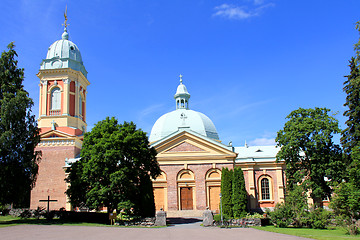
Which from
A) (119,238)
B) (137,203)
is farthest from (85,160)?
(119,238)

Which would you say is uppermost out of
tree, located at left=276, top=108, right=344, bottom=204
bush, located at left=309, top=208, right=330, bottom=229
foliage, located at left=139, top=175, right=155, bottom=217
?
tree, located at left=276, top=108, right=344, bottom=204

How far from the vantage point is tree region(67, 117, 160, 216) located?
2672 centimetres

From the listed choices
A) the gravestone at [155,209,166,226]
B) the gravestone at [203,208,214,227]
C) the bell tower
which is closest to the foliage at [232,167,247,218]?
the gravestone at [203,208,214,227]

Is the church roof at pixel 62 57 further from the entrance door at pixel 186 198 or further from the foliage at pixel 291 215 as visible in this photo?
the foliage at pixel 291 215

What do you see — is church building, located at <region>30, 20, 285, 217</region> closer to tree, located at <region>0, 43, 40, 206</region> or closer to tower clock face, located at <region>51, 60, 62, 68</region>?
tower clock face, located at <region>51, 60, 62, 68</region>

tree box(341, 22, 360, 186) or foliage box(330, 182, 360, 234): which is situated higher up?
tree box(341, 22, 360, 186)

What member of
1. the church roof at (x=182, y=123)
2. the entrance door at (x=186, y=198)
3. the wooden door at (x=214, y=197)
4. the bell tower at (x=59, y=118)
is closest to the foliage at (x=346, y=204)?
the wooden door at (x=214, y=197)

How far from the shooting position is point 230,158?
3866 centimetres

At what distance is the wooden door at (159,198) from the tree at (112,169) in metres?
8.99

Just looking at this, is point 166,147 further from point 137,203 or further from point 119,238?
point 119,238

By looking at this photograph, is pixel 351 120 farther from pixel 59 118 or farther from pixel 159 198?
pixel 59 118

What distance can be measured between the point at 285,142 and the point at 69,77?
2724 centimetres

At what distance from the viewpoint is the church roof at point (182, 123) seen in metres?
46.3

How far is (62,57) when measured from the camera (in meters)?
42.8
